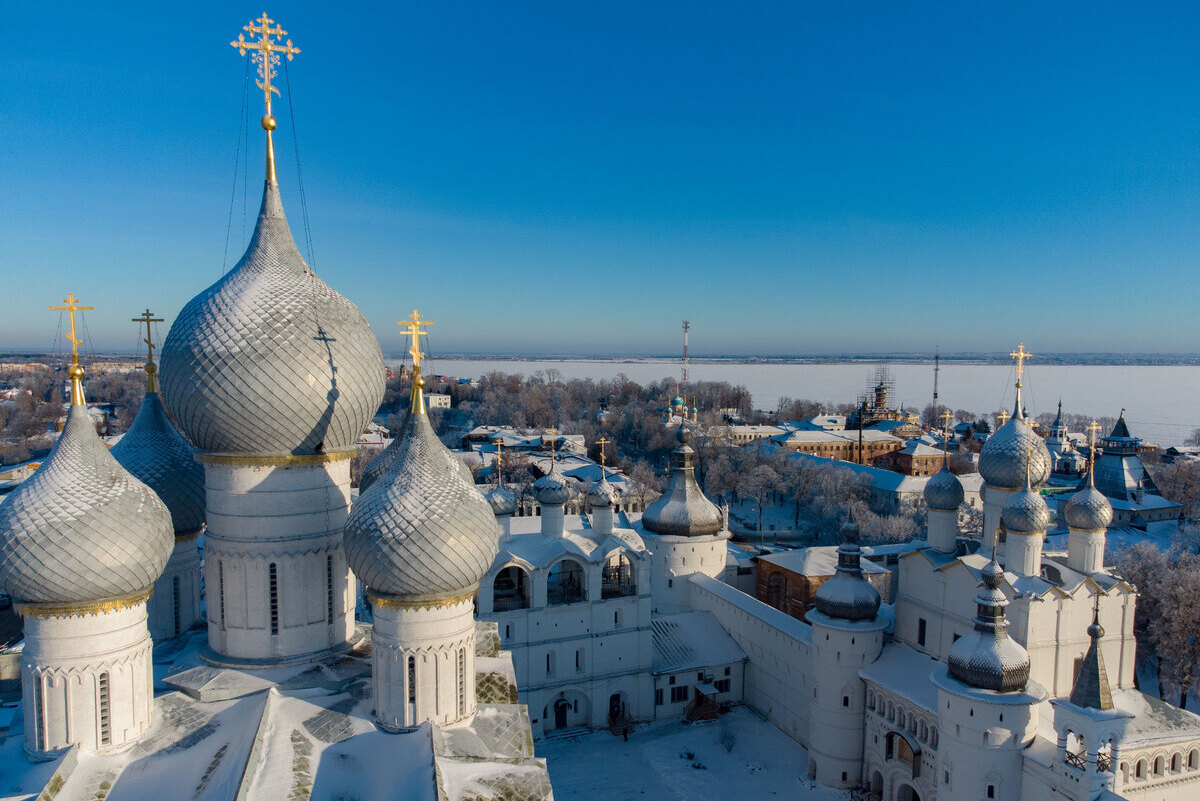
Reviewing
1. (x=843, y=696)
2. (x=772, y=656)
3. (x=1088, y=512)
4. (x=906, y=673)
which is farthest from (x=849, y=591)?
(x=1088, y=512)

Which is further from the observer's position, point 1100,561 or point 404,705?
point 1100,561

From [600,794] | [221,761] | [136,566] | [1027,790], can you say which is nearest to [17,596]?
[136,566]

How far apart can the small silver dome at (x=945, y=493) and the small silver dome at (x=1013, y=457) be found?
70 cm

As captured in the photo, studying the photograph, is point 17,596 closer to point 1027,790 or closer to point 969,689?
point 969,689

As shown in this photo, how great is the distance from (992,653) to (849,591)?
3661 mm

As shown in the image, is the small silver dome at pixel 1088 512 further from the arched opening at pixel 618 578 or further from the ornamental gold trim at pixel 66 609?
the ornamental gold trim at pixel 66 609

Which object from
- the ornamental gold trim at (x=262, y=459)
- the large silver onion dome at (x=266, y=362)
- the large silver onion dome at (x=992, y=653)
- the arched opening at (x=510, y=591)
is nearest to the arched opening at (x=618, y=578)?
the arched opening at (x=510, y=591)

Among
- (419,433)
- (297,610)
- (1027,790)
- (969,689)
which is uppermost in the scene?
(419,433)

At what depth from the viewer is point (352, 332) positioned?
1114 cm

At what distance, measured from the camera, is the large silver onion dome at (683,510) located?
73.2 feet

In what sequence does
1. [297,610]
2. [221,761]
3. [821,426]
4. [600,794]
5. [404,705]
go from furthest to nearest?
[821,426] → [600,794] → [297,610] → [404,705] → [221,761]

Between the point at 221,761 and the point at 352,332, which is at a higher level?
the point at 352,332

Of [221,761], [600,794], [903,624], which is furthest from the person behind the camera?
[903,624]

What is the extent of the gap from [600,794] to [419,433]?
973 centimetres
